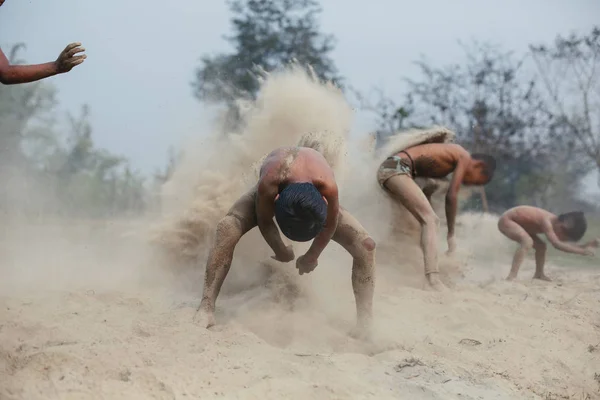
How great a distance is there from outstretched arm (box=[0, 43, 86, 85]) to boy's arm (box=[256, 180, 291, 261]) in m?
1.11

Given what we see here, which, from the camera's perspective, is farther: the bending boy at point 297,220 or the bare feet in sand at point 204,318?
the bare feet in sand at point 204,318

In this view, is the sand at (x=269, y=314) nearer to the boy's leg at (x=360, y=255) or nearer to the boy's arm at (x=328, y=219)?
the boy's leg at (x=360, y=255)

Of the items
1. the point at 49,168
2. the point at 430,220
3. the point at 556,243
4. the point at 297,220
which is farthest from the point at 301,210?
the point at 49,168

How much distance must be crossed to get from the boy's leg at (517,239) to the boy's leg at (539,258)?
0.23 meters

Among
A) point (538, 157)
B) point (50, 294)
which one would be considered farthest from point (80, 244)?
point (538, 157)

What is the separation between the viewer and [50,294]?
13.4 feet

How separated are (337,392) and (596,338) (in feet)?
7.56

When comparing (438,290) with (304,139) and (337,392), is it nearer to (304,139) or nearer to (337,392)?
(304,139)

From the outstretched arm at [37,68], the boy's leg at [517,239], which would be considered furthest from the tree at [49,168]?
the boy's leg at [517,239]

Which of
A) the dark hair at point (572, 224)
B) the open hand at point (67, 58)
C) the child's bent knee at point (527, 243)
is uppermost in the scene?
the dark hair at point (572, 224)

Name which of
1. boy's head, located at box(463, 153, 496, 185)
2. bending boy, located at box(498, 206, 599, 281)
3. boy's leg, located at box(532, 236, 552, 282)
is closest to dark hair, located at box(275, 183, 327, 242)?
boy's head, located at box(463, 153, 496, 185)

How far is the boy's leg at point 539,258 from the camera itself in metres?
7.12

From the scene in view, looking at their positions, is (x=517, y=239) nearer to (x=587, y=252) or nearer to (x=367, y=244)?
(x=587, y=252)

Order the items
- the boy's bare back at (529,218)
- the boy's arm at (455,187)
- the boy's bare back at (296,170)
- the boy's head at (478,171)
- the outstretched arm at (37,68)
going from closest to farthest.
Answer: the outstretched arm at (37,68)
the boy's bare back at (296,170)
the boy's arm at (455,187)
the boy's head at (478,171)
the boy's bare back at (529,218)
